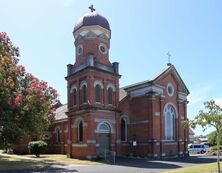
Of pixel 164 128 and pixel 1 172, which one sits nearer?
pixel 1 172

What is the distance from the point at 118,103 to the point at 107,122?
3.24m

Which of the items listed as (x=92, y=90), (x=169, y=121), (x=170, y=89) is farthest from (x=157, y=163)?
(x=170, y=89)

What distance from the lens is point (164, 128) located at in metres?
41.4

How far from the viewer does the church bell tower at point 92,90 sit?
36750 millimetres

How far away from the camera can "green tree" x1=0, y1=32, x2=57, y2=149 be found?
25750 millimetres

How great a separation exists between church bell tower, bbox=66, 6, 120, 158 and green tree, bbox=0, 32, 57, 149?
800 cm

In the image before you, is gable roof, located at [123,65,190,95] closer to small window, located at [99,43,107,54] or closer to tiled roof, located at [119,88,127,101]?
tiled roof, located at [119,88,127,101]

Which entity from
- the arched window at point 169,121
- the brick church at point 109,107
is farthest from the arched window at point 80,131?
the arched window at point 169,121

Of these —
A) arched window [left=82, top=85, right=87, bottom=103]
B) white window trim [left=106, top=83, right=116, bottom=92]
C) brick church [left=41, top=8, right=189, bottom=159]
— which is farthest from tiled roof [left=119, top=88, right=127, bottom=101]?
arched window [left=82, top=85, right=87, bottom=103]

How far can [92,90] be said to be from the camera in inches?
1464

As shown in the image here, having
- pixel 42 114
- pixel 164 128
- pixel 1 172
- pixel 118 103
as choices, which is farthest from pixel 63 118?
pixel 1 172

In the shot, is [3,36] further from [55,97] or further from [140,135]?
[140,135]

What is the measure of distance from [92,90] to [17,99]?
12.4 m

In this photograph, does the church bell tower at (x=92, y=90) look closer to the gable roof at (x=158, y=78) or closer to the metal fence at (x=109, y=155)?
the metal fence at (x=109, y=155)
